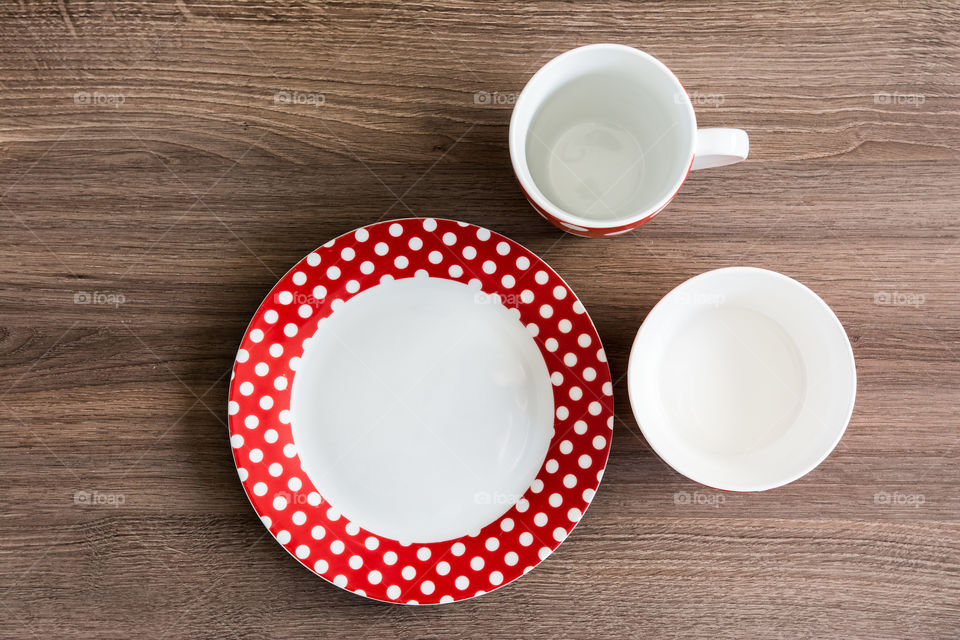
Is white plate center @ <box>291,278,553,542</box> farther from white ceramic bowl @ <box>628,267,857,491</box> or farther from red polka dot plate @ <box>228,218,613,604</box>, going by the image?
white ceramic bowl @ <box>628,267,857,491</box>

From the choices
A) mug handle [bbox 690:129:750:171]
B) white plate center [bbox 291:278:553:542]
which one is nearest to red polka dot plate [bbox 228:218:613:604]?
white plate center [bbox 291:278:553:542]

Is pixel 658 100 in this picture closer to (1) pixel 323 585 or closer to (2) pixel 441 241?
(2) pixel 441 241

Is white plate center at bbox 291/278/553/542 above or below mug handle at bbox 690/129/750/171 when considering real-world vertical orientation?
below

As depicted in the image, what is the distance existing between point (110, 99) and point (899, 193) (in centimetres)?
88

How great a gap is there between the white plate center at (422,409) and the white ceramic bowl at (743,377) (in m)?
0.12

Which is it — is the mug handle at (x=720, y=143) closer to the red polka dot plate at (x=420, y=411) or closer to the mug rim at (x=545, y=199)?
the mug rim at (x=545, y=199)

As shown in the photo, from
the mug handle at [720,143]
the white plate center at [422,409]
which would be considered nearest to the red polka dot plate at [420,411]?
the white plate center at [422,409]

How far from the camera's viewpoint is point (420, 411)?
0.68m

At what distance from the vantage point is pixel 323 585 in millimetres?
690

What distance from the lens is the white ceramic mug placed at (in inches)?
22.9

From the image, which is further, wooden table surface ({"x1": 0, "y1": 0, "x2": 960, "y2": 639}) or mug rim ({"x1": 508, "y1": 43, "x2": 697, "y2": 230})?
wooden table surface ({"x1": 0, "y1": 0, "x2": 960, "y2": 639})

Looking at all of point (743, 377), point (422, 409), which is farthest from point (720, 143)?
point (422, 409)

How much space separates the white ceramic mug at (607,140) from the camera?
58 cm

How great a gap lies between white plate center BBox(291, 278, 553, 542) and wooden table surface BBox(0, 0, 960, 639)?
95 mm
